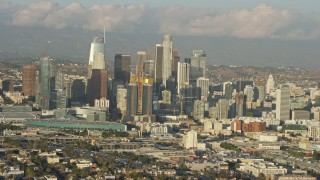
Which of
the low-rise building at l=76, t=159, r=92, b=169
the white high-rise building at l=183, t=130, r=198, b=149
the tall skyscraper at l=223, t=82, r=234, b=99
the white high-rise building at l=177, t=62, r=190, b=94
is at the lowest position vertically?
the low-rise building at l=76, t=159, r=92, b=169

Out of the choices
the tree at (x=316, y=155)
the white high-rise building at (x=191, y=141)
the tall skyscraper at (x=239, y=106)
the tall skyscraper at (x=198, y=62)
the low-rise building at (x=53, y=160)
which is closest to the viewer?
the low-rise building at (x=53, y=160)

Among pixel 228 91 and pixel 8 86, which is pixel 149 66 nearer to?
pixel 228 91

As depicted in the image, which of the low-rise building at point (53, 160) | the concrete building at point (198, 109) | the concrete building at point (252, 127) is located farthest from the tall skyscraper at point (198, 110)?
the low-rise building at point (53, 160)

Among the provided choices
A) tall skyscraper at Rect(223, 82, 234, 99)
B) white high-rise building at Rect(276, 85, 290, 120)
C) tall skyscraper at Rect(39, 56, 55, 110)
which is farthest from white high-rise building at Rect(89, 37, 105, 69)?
white high-rise building at Rect(276, 85, 290, 120)

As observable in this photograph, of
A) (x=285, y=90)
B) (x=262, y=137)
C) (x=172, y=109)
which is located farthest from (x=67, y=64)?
(x=262, y=137)

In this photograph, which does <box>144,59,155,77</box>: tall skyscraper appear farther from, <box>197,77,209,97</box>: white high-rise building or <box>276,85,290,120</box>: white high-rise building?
<box>276,85,290,120</box>: white high-rise building

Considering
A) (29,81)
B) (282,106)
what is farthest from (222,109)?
(29,81)

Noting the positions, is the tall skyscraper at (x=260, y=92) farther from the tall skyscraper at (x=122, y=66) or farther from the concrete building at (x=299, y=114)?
the tall skyscraper at (x=122, y=66)
